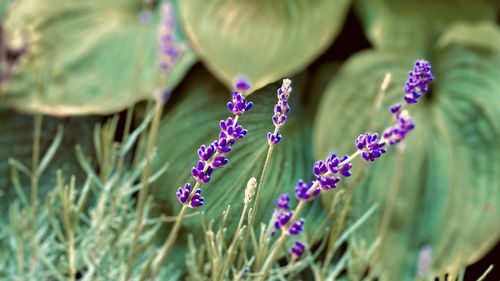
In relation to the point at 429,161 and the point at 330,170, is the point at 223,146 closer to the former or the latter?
the point at 330,170

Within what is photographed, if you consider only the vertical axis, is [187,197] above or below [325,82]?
above

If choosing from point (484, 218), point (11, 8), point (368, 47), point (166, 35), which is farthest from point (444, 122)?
point (11, 8)

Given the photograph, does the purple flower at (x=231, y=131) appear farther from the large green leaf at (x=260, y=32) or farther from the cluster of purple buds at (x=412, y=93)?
the large green leaf at (x=260, y=32)

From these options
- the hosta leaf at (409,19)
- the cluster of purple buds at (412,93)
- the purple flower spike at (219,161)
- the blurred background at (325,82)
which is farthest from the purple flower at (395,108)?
the hosta leaf at (409,19)

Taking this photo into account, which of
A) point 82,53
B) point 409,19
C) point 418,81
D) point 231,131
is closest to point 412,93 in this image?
point 418,81

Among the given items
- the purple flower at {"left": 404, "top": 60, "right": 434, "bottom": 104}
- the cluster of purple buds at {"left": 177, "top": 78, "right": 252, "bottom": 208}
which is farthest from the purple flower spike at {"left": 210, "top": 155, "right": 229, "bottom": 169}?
the purple flower at {"left": 404, "top": 60, "right": 434, "bottom": 104}
